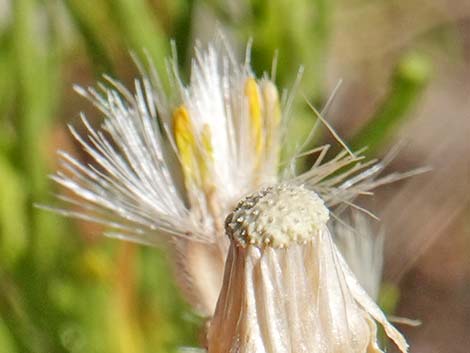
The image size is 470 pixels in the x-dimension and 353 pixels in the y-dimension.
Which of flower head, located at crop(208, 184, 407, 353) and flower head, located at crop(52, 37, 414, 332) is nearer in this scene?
flower head, located at crop(208, 184, 407, 353)

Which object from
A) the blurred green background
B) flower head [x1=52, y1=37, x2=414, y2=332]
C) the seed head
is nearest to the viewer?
the seed head

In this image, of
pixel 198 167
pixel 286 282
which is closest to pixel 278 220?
pixel 286 282

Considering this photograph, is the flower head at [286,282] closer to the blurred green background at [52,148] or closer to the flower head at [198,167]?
the flower head at [198,167]

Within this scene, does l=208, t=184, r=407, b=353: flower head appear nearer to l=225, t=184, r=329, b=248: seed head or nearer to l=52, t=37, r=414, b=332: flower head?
l=225, t=184, r=329, b=248: seed head

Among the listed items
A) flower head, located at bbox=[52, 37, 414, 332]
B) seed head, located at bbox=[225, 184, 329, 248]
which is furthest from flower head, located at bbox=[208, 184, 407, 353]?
flower head, located at bbox=[52, 37, 414, 332]

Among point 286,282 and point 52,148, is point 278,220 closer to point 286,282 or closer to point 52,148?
point 286,282

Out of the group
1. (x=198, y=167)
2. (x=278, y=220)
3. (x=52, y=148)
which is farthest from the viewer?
(x=52, y=148)

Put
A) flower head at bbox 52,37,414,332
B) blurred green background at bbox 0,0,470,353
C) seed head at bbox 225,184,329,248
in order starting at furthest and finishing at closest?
blurred green background at bbox 0,0,470,353 → flower head at bbox 52,37,414,332 → seed head at bbox 225,184,329,248

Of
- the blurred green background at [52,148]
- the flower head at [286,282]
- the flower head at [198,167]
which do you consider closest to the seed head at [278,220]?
the flower head at [286,282]

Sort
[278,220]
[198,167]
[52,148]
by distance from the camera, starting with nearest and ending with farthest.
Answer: [278,220] → [198,167] → [52,148]

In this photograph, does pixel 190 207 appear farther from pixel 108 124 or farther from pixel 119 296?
pixel 119 296
